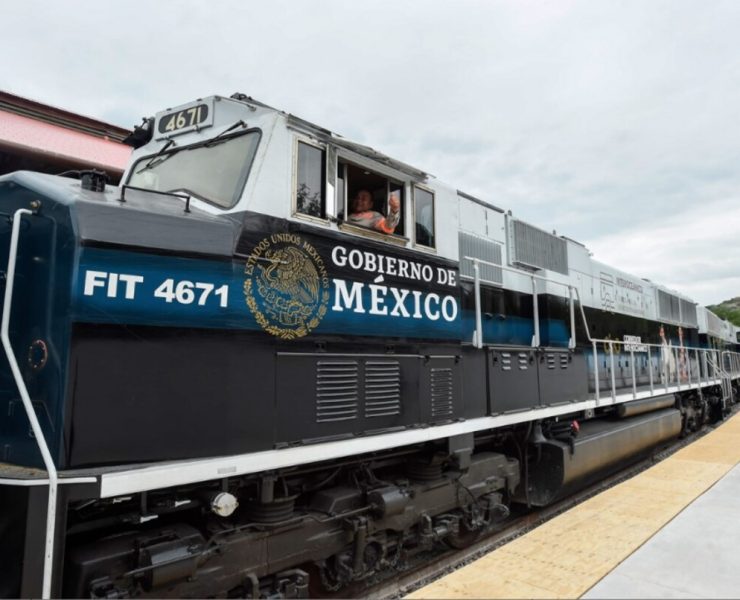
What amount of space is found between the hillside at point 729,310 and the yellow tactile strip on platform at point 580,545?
57.0 meters

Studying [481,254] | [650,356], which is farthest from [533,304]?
[650,356]

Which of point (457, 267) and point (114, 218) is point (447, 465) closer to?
point (457, 267)

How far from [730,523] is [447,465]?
2378mm

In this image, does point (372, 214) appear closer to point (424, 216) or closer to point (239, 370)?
point (424, 216)

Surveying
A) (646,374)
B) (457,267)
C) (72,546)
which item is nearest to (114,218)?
(72,546)

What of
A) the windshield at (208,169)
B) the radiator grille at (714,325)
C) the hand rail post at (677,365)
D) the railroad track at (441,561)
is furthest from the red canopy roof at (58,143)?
the radiator grille at (714,325)

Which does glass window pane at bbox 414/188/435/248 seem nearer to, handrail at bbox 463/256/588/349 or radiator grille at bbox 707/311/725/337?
handrail at bbox 463/256/588/349

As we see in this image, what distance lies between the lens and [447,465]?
5.39 m

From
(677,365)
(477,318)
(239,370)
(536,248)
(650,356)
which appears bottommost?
(239,370)

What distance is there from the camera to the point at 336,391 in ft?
12.8

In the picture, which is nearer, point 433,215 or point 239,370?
point 239,370

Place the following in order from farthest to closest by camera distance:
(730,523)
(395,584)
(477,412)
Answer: (477,412), (395,584), (730,523)

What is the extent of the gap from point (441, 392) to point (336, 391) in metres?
1.30

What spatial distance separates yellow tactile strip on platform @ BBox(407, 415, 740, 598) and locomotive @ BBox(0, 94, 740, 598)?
3.57ft
